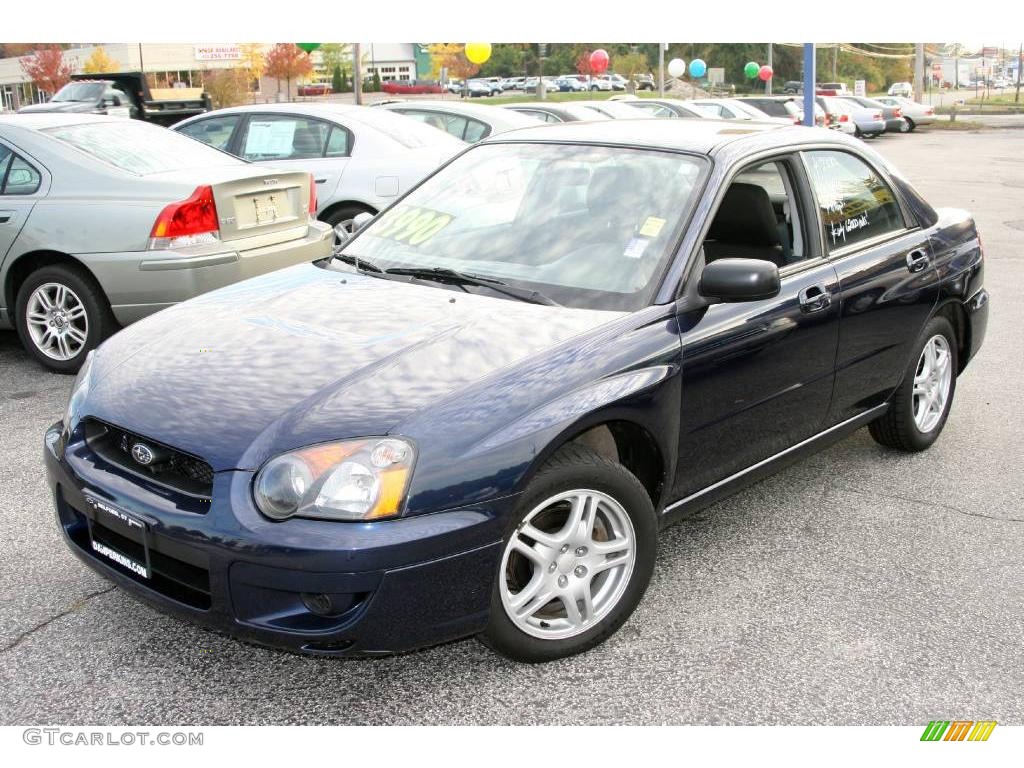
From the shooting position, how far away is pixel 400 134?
9578 mm

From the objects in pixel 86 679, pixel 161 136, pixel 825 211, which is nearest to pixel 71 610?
pixel 86 679

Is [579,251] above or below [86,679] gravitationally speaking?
above

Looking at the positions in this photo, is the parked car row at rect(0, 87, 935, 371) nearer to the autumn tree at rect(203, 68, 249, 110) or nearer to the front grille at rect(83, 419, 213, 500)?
the front grille at rect(83, 419, 213, 500)

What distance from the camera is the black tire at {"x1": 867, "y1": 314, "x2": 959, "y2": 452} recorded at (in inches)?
193

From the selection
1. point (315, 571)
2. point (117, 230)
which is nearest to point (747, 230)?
point (315, 571)

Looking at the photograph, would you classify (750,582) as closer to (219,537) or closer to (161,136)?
(219,537)

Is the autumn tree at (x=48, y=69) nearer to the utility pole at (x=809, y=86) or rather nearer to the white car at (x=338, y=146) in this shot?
the utility pole at (x=809, y=86)

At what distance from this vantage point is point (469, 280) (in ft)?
12.8

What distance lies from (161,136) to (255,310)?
4052 millimetres

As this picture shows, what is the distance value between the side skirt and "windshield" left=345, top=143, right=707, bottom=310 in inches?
28.8

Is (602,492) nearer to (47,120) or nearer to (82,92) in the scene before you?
(47,120)

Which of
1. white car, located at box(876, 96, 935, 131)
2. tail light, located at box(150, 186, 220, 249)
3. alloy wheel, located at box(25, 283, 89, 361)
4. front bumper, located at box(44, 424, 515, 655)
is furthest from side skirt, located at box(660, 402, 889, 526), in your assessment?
white car, located at box(876, 96, 935, 131)

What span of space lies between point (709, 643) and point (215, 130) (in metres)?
8.03

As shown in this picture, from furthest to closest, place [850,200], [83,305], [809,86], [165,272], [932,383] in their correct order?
[809,86] → [83,305] → [165,272] → [932,383] → [850,200]
